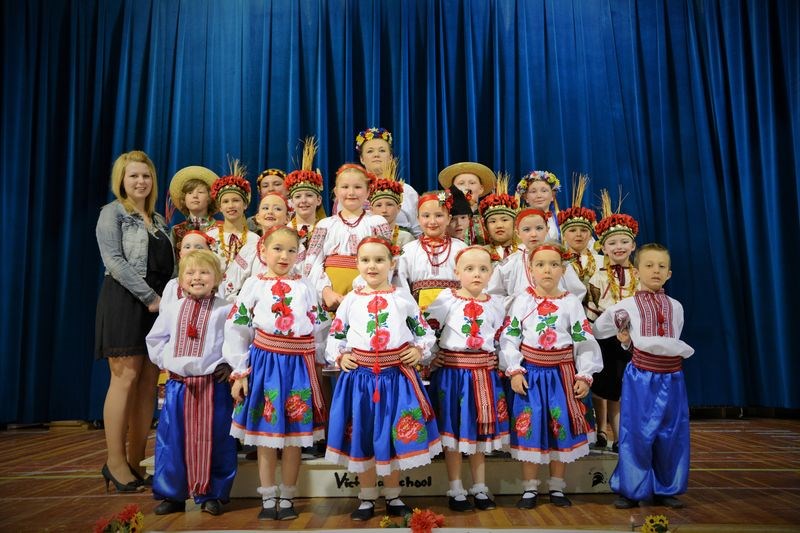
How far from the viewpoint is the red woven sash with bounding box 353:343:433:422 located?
116 inches

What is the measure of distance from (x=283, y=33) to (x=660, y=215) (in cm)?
425

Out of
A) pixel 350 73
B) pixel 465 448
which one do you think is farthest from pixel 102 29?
pixel 465 448

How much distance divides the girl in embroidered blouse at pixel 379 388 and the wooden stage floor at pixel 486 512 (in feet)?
0.92

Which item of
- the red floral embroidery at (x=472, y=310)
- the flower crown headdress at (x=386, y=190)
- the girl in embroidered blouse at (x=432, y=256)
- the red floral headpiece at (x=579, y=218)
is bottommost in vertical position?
the red floral embroidery at (x=472, y=310)

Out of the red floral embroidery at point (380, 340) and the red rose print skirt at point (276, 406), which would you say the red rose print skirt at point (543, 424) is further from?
the red rose print skirt at point (276, 406)

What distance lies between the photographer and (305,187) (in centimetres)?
407

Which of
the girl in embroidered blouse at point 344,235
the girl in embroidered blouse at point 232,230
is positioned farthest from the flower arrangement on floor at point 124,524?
the girl in embroidered blouse at point 232,230

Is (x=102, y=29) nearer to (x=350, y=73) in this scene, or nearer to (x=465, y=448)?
(x=350, y=73)

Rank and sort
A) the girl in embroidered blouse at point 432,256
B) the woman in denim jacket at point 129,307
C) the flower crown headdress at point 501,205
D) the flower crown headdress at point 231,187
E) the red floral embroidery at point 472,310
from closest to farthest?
the red floral embroidery at point 472,310 → the woman in denim jacket at point 129,307 → the girl in embroidered blouse at point 432,256 → the flower crown headdress at point 501,205 → the flower crown headdress at point 231,187

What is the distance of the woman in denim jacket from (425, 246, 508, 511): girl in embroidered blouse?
1591 millimetres

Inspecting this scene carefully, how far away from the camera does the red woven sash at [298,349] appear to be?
3029 millimetres

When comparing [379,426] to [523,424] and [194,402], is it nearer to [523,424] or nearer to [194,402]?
[523,424]

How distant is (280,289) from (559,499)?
5.60 ft

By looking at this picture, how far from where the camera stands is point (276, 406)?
9.63 ft
